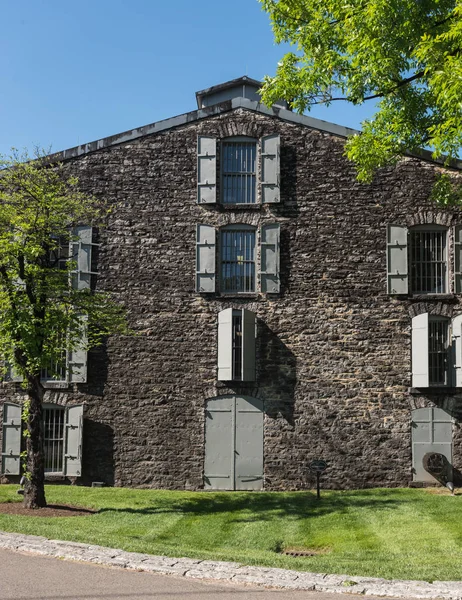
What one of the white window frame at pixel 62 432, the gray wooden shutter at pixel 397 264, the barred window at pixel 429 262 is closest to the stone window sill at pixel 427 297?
the barred window at pixel 429 262

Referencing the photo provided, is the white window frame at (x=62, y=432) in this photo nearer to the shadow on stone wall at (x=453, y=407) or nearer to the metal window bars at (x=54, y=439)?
the metal window bars at (x=54, y=439)

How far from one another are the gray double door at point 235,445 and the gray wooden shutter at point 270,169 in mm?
5099

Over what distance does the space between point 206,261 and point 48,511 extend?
7.17m

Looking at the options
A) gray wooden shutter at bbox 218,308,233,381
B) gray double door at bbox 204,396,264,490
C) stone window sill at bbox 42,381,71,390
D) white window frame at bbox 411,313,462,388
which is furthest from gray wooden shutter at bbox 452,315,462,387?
stone window sill at bbox 42,381,71,390

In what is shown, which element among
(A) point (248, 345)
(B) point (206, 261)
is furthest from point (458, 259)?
(B) point (206, 261)

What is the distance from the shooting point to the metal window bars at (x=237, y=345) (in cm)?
1708

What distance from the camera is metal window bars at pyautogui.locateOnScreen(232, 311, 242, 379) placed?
17.1 meters

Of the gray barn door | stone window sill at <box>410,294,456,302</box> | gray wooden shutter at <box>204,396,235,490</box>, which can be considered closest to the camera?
the gray barn door

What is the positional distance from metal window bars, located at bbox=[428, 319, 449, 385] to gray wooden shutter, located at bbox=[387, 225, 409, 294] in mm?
1225

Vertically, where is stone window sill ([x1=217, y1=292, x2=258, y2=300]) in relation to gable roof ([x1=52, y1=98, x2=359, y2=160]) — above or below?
below

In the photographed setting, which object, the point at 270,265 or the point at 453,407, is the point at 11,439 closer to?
the point at 270,265

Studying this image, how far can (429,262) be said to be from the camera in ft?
57.7

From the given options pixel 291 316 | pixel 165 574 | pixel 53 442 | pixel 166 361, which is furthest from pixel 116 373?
pixel 165 574

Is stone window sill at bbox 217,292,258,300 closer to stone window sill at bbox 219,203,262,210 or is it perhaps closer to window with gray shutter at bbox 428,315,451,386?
stone window sill at bbox 219,203,262,210
